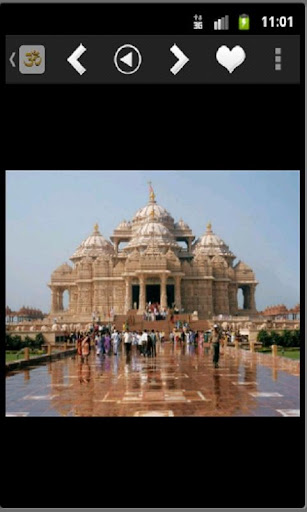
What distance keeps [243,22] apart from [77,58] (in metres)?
1.14

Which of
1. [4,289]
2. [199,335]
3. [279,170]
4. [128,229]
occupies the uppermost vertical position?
[128,229]

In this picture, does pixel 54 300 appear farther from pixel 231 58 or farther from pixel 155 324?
pixel 231 58

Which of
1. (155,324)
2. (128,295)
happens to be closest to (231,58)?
(155,324)

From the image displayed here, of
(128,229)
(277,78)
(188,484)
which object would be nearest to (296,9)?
(277,78)

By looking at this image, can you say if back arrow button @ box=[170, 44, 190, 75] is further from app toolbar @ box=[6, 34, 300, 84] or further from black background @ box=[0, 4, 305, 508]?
black background @ box=[0, 4, 305, 508]

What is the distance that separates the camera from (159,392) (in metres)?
10.3

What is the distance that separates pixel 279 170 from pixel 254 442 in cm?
184

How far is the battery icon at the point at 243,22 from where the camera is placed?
4.13m

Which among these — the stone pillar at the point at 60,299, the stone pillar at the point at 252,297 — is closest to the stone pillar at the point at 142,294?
the stone pillar at the point at 60,299

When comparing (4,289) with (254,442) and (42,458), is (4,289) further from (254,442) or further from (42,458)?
(254,442)

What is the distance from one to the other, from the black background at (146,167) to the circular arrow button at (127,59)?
0.13m

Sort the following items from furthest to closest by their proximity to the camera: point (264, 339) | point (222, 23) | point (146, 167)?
point (264, 339) < point (146, 167) < point (222, 23)

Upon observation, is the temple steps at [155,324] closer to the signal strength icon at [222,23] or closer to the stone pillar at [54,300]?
the stone pillar at [54,300]

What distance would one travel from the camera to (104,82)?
14.0 feet
